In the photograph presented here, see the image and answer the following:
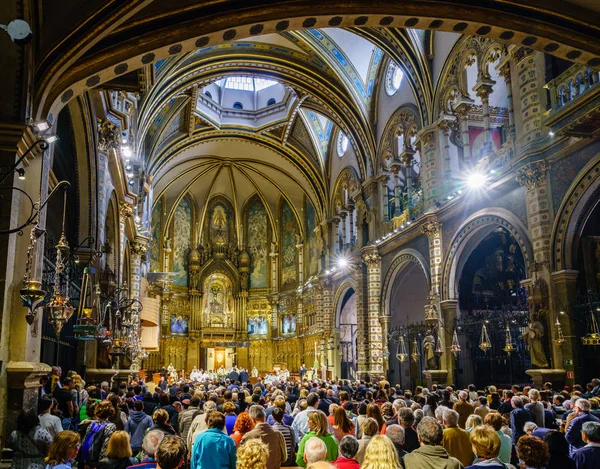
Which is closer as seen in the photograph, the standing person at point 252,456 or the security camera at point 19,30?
the standing person at point 252,456

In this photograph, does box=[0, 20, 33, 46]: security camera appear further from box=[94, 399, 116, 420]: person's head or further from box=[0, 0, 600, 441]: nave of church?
box=[94, 399, 116, 420]: person's head

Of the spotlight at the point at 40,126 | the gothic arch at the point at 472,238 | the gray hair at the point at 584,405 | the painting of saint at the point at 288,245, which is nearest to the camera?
the gray hair at the point at 584,405

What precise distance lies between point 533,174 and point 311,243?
23043 mm

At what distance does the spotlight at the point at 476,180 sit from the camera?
1664 cm

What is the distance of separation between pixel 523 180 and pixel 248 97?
21787 millimetres

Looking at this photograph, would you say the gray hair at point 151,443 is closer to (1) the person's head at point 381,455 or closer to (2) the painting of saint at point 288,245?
(1) the person's head at point 381,455

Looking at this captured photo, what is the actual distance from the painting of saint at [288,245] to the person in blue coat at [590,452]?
108 feet

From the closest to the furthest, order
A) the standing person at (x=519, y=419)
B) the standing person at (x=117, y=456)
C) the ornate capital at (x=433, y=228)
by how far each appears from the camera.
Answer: the standing person at (x=117, y=456) → the standing person at (x=519, y=419) → the ornate capital at (x=433, y=228)

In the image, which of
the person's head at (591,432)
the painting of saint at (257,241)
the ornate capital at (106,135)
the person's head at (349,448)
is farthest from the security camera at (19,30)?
the painting of saint at (257,241)

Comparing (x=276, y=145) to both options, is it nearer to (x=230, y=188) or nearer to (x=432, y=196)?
(x=230, y=188)

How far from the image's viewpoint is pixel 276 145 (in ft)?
110

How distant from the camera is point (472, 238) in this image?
18.0 metres

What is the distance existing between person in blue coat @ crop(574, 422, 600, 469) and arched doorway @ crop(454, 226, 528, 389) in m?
11.7

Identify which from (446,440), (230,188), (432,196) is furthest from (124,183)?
(230,188)
